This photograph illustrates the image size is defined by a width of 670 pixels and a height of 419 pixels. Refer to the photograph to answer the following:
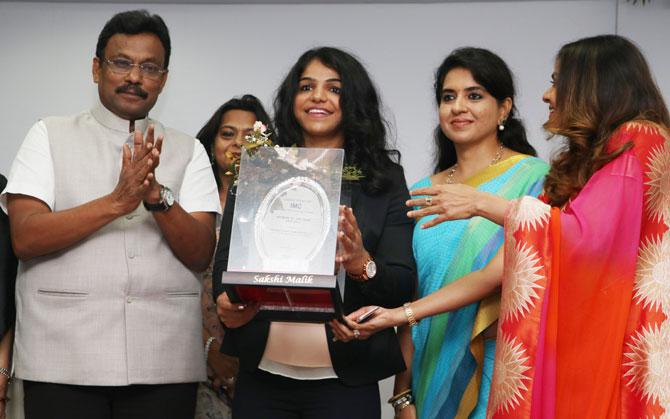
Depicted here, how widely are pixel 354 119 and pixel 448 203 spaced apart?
458 millimetres

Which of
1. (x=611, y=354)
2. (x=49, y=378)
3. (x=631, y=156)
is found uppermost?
(x=631, y=156)

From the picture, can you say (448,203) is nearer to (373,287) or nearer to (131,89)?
(373,287)

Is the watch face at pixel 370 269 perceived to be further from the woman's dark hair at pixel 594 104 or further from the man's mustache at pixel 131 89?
the man's mustache at pixel 131 89

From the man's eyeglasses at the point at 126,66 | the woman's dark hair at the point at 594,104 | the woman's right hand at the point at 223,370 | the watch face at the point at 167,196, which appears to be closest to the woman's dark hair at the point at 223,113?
the woman's right hand at the point at 223,370

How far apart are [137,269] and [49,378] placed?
0.38 metres

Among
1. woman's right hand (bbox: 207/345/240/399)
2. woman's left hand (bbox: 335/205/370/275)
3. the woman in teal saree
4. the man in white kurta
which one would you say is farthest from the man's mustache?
woman's right hand (bbox: 207/345/240/399)

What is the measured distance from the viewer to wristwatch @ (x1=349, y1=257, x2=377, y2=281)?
2.49 metres

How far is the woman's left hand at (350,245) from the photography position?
7.77 ft

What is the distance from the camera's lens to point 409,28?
4.16 metres

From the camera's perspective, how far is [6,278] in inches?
115

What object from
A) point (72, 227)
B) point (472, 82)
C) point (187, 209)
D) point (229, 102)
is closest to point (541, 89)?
point (472, 82)

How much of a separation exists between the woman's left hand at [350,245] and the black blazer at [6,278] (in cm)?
112

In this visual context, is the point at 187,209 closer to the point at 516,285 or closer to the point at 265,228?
the point at 265,228

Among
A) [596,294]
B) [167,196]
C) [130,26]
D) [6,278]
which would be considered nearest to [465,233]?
[596,294]
